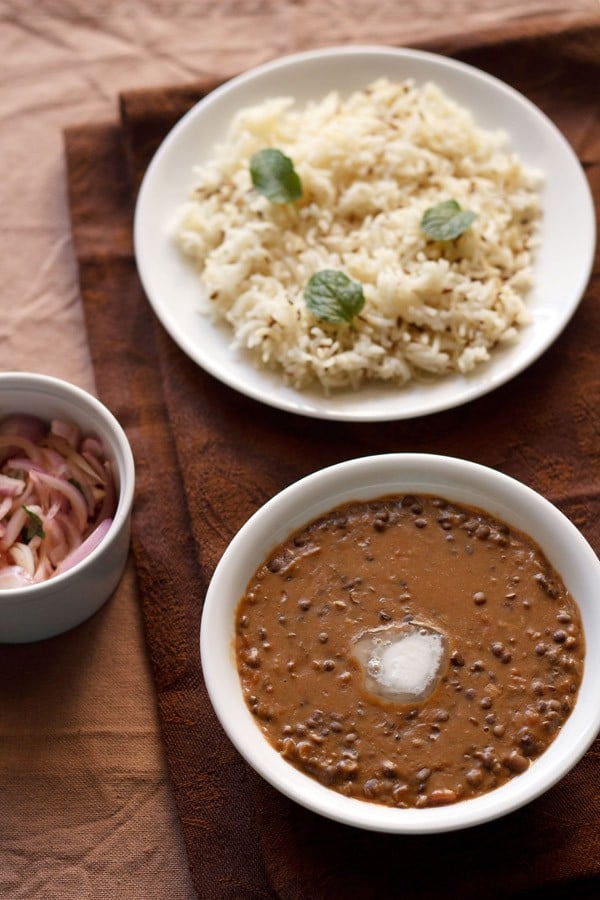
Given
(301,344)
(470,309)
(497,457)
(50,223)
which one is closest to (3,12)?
(50,223)

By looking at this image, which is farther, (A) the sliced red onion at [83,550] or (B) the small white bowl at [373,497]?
(A) the sliced red onion at [83,550]

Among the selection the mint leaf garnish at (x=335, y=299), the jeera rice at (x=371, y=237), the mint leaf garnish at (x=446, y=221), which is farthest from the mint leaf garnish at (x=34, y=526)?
the mint leaf garnish at (x=446, y=221)

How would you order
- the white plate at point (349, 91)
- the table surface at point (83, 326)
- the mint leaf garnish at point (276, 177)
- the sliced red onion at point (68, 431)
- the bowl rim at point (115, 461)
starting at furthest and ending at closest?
the mint leaf garnish at point (276, 177) < the white plate at point (349, 91) < the sliced red onion at point (68, 431) < the table surface at point (83, 326) < the bowl rim at point (115, 461)

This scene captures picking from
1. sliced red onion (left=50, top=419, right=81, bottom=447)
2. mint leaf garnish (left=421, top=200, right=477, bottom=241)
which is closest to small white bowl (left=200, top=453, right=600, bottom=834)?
sliced red onion (left=50, top=419, right=81, bottom=447)

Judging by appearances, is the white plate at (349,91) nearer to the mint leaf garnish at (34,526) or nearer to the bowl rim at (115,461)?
the bowl rim at (115,461)

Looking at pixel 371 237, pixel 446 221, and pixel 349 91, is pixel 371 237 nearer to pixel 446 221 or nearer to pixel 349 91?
pixel 446 221

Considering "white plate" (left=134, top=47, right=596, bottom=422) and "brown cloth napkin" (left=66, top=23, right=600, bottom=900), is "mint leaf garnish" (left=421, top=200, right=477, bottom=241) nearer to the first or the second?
"white plate" (left=134, top=47, right=596, bottom=422)
